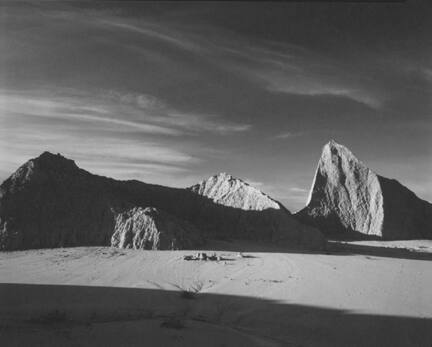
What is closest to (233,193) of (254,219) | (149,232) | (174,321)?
(254,219)

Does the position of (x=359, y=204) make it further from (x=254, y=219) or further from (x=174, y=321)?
(x=174, y=321)

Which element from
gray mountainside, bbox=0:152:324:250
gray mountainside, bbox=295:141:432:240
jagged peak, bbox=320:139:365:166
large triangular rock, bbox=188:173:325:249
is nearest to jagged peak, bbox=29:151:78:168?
gray mountainside, bbox=0:152:324:250

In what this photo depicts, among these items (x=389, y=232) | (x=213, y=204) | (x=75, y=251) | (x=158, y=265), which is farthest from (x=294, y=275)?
(x=389, y=232)

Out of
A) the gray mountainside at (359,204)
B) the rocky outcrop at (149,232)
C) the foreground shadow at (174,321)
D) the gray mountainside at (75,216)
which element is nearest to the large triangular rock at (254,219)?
the gray mountainside at (75,216)

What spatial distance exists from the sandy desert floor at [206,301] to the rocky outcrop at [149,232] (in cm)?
169

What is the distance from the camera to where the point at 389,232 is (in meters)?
49.7

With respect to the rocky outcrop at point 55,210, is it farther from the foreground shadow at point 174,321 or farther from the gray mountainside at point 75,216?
the foreground shadow at point 174,321

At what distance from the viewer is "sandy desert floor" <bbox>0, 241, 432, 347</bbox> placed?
888 cm

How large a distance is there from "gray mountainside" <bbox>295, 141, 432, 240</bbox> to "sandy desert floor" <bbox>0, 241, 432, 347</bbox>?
27.8m

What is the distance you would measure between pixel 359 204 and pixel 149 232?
119 ft

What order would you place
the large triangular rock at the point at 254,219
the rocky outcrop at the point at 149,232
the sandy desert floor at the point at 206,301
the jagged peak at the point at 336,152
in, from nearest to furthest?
the sandy desert floor at the point at 206,301
the rocky outcrop at the point at 149,232
the large triangular rock at the point at 254,219
the jagged peak at the point at 336,152

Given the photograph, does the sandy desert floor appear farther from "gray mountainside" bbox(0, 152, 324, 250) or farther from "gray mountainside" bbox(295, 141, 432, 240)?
"gray mountainside" bbox(295, 141, 432, 240)

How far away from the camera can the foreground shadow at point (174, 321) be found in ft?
27.1

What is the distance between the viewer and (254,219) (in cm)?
3541
